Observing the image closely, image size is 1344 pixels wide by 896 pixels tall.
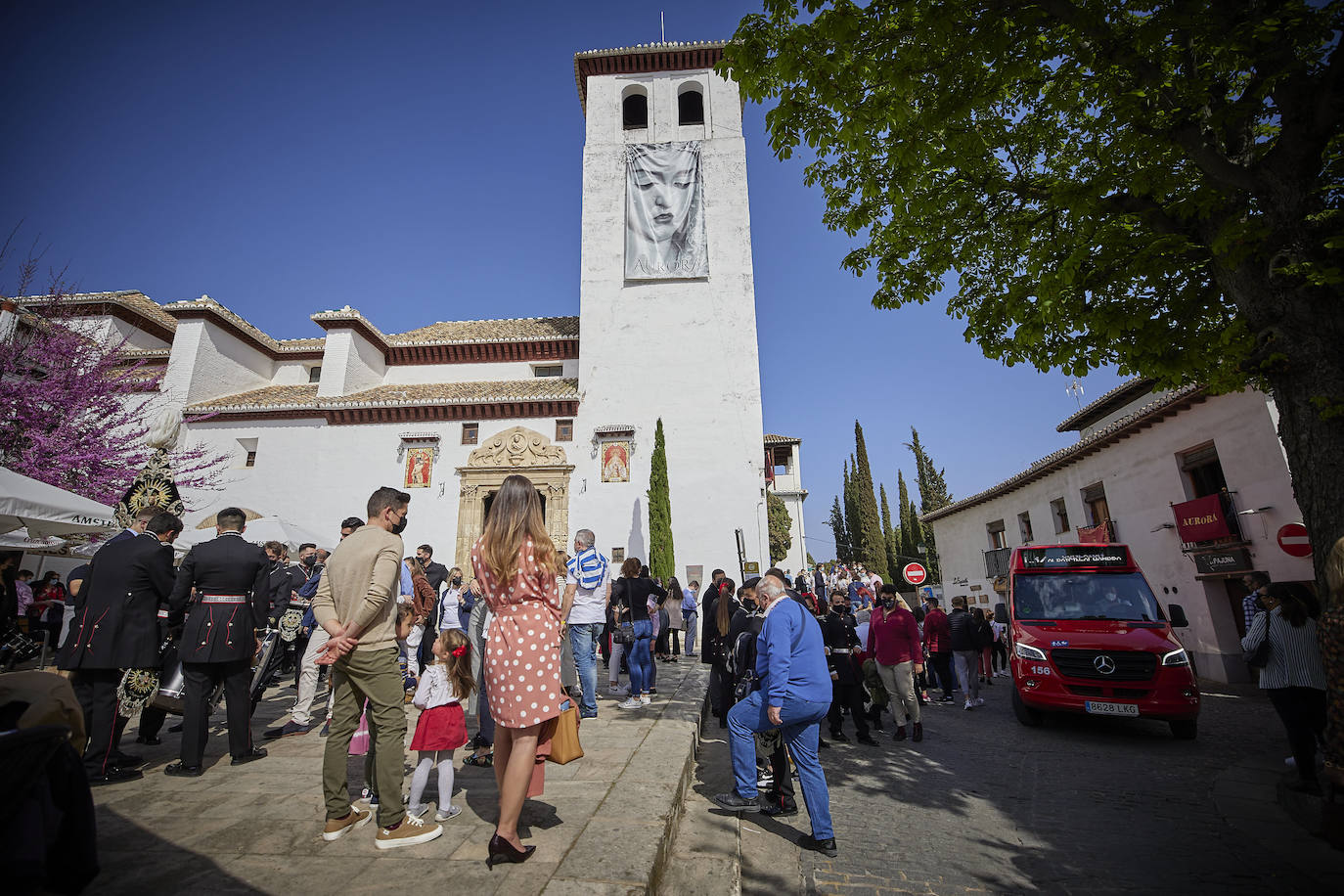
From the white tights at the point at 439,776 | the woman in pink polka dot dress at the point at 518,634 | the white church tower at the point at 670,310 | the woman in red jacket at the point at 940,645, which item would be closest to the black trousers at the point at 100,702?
the white tights at the point at 439,776

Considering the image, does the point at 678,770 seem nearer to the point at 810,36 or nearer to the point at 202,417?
the point at 810,36

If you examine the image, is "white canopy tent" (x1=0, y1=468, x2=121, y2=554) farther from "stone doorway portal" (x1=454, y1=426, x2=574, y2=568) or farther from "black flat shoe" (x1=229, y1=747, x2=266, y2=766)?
"stone doorway portal" (x1=454, y1=426, x2=574, y2=568)

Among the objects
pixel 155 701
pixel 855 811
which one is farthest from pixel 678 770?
pixel 155 701

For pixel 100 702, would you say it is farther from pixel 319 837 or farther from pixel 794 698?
pixel 794 698

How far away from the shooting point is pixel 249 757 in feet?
15.7

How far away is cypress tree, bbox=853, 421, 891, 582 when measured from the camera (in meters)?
41.4

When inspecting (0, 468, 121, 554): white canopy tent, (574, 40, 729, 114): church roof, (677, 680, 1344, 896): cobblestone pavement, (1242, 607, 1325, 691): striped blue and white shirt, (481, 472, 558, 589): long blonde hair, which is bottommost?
(677, 680, 1344, 896): cobblestone pavement

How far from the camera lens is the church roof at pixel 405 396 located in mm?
20594

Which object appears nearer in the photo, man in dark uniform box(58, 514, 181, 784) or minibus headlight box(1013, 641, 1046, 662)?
man in dark uniform box(58, 514, 181, 784)

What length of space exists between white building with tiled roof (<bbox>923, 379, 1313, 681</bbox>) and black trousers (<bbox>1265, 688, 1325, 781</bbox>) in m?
8.28

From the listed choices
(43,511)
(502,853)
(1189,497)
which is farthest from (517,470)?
(1189,497)

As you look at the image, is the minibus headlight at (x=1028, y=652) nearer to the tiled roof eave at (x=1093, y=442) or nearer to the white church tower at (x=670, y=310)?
the tiled roof eave at (x=1093, y=442)

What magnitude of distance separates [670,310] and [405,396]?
9.99 metres

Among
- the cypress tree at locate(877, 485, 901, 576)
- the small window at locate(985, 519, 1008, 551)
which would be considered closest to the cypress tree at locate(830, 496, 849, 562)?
the cypress tree at locate(877, 485, 901, 576)
